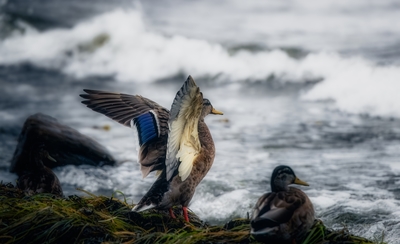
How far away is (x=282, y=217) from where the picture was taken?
3.93 metres

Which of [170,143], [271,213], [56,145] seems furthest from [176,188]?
[56,145]

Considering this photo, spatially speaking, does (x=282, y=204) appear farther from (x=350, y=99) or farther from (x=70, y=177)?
(x=350, y=99)

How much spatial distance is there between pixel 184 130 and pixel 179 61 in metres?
8.74

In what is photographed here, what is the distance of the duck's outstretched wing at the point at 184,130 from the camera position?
448 cm

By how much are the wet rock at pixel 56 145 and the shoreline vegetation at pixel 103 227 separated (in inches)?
102

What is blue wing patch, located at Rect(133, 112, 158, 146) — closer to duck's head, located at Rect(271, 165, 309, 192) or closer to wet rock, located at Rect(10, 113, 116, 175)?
duck's head, located at Rect(271, 165, 309, 192)

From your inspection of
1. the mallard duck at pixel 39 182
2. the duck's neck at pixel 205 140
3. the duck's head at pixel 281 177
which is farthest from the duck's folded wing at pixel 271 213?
the mallard duck at pixel 39 182

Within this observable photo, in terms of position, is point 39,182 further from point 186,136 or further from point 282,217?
point 282,217

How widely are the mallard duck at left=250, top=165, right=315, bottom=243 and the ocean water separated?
162 centimetres

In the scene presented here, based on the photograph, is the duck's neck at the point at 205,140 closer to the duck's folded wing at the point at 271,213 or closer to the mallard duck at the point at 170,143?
the mallard duck at the point at 170,143

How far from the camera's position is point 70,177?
7422 millimetres

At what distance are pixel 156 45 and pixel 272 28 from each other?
227 cm

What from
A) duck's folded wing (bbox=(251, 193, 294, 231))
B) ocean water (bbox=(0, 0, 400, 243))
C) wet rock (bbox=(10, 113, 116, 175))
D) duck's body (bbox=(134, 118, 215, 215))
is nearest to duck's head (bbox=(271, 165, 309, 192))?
duck's folded wing (bbox=(251, 193, 294, 231))

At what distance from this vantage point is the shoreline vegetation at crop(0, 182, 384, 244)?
421 centimetres
